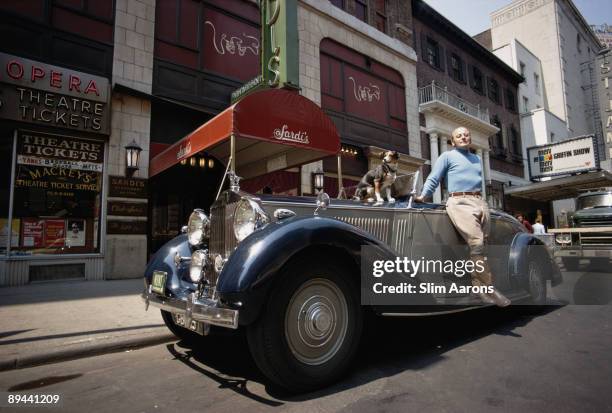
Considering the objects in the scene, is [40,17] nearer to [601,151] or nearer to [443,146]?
[443,146]

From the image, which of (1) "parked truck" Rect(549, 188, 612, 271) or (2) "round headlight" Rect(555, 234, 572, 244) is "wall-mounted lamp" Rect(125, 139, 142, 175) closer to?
(1) "parked truck" Rect(549, 188, 612, 271)

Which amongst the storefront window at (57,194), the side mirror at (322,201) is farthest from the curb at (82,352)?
the storefront window at (57,194)

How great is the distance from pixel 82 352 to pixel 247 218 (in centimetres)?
197

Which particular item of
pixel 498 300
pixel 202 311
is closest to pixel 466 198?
pixel 498 300

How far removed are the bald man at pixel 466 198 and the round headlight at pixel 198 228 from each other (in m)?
2.02

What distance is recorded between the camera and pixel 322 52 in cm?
1206

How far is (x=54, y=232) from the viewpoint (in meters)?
7.06

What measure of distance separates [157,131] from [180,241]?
18.6ft

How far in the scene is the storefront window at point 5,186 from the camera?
6.58m

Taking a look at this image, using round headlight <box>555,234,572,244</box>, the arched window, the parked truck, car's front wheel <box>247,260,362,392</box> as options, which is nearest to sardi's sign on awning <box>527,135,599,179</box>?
the arched window

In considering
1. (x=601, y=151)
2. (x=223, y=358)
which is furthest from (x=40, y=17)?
(x=601, y=151)

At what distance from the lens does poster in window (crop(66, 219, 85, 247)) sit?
23.6 feet

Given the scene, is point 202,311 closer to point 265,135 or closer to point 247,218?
point 247,218

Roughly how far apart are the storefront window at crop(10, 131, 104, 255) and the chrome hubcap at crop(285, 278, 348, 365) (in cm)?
669
